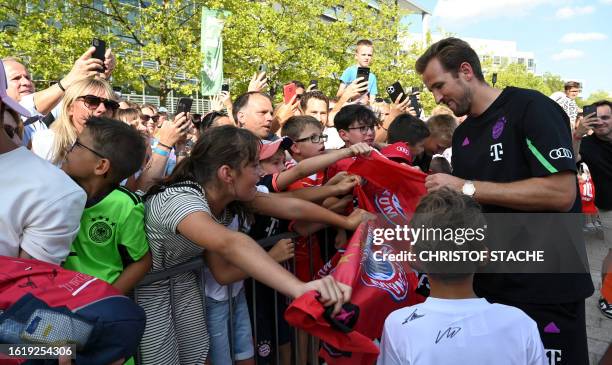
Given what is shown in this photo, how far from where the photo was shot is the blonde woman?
11.5 feet

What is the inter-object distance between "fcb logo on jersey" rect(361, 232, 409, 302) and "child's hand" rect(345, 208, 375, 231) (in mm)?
174

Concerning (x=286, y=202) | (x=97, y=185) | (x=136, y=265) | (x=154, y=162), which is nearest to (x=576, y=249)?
(x=286, y=202)

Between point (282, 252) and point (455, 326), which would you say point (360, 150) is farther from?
point (455, 326)

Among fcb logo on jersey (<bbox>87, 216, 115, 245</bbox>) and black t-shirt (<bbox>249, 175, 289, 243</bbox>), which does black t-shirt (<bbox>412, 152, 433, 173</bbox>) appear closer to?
black t-shirt (<bbox>249, 175, 289, 243</bbox>)

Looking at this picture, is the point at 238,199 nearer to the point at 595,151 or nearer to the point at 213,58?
the point at 595,151

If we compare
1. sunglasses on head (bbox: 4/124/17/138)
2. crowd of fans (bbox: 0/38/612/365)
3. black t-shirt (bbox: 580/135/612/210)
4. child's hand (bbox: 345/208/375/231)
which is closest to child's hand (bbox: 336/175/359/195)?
crowd of fans (bbox: 0/38/612/365)

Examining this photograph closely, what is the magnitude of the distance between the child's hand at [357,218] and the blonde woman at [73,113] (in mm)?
2116

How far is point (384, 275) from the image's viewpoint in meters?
2.74

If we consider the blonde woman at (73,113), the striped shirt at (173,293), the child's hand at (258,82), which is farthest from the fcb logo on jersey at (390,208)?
the child's hand at (258,82)

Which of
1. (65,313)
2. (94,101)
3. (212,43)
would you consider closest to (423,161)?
(94,101)

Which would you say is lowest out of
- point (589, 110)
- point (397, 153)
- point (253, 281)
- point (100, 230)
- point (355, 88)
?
point (253, 281)

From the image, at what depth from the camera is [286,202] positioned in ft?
9.49

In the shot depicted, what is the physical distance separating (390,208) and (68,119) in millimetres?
2567

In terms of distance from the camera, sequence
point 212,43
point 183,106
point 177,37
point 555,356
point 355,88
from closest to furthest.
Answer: point 555,356 < point 183,106 < point 355,88 < point 212,43 < point 177,37
